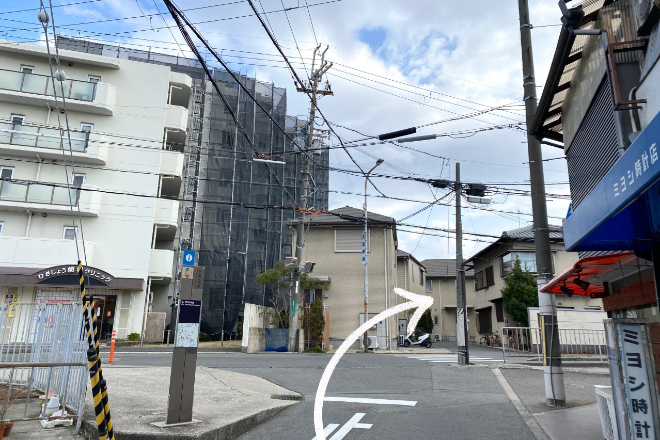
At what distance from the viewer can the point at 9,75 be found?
1056 inches

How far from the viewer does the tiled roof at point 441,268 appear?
Answer: 142 feet

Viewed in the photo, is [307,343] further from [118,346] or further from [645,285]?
[645,285]

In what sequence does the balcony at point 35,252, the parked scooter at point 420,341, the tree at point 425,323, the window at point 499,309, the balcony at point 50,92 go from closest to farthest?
the balcony at point 35,252, the balcony at point 50,92, the parked scooter at point 420,341, the window at point 499,309, the tree at point 425,323

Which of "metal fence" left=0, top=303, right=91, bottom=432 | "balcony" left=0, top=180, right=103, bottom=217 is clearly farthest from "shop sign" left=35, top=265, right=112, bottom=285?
"metal fence" left=0, top=303, right=91, bottom=432

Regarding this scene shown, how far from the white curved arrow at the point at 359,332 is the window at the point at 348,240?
12.5 feet

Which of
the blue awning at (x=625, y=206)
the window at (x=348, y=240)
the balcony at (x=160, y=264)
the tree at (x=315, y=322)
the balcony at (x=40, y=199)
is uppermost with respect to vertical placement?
the balcony at (x=40, y=199)

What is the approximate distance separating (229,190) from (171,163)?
6.37 metres

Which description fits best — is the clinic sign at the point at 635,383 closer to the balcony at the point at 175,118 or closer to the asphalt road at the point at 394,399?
the asphalt road at the point at 394,399

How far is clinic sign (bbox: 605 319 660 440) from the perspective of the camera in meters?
5.04

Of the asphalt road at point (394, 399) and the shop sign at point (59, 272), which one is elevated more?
the shop sign at point (59, 272)

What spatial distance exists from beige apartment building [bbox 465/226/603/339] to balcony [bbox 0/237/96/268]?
2243 centimetres

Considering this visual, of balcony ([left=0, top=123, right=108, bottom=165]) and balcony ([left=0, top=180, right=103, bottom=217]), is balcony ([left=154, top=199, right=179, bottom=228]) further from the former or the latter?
balcony ([left=0, top=123, right=108, bottom=165])

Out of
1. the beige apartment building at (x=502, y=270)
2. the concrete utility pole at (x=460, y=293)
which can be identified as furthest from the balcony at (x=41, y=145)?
the beige apartment building at (x=502, y=270)

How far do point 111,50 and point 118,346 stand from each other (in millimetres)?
23930
